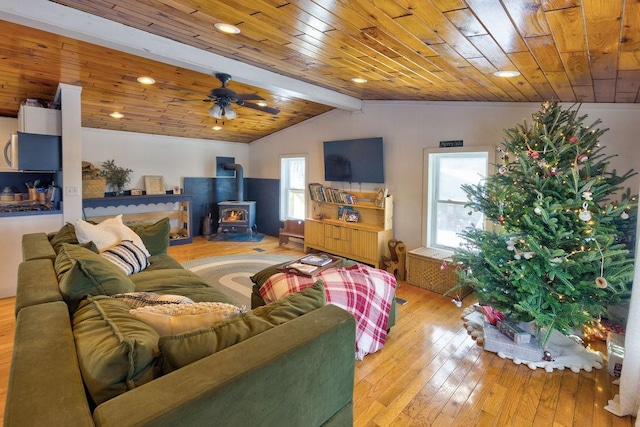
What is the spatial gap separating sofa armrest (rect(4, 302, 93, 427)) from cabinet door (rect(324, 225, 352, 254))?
4.12m

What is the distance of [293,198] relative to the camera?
22.6ft

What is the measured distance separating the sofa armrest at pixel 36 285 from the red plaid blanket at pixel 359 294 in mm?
1360

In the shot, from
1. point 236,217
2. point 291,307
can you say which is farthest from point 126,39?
point 236,217

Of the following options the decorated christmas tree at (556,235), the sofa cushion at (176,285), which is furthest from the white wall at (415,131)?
the sofa cushion at (176,285)

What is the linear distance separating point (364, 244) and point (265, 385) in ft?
13.0

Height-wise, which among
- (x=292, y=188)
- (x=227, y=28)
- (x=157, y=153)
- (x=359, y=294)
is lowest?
(x=359, y=294)

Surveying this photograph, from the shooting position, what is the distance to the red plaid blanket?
259 centimetres

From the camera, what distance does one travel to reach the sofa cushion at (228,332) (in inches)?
44.8

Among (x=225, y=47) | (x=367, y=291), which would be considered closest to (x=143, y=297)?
(x=367, y=291)

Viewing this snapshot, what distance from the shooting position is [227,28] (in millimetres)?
2381

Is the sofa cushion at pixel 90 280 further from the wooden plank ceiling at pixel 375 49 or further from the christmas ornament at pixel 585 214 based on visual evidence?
the christmas ornament at pixel 585 214

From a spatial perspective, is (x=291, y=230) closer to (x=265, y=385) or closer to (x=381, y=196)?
(x=381, y=196)

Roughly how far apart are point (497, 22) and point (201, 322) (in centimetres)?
191

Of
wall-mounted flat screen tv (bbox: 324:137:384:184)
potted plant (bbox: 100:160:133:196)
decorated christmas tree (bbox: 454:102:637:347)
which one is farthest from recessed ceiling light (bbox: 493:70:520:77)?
potted plant (bbox: 100:160:133:196)
